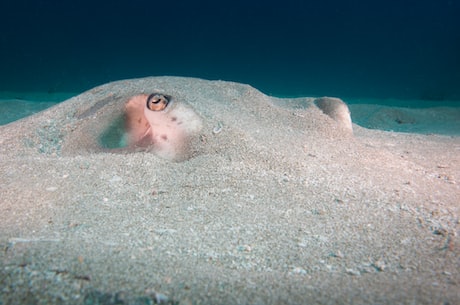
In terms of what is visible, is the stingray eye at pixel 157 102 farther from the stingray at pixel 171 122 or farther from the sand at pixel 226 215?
the sand at pixel 226 215

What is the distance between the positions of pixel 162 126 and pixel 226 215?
4.49ft

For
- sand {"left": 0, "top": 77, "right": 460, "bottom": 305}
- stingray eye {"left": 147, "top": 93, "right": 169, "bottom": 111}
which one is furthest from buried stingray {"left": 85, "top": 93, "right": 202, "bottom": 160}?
sand {"left": 0, "top": 77, "right": 460, "bottom": 305}

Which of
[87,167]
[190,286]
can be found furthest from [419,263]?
[87,167]

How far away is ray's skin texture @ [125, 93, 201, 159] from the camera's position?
2894mm

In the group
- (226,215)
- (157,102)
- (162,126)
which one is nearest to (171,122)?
(162,126)

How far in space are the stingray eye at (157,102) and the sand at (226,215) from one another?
0.25m

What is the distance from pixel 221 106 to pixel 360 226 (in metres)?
2.11

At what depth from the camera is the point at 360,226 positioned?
1.94 meters

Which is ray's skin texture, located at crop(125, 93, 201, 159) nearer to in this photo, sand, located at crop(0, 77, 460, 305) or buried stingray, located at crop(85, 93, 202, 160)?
buried stingray, located at crop(85, 93, 202, 160)

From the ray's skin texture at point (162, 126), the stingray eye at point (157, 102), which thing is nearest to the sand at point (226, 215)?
the ray's skin texture at point (162, 126)

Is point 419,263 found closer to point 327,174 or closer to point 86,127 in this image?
point 327,174

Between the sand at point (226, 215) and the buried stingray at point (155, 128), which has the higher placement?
the buried stingray at point (155, 128)

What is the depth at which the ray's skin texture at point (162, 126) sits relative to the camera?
9.49ft

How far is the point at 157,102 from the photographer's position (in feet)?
10.2
